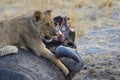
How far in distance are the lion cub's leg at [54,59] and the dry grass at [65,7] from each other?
6.42 metres

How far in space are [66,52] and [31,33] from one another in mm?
624

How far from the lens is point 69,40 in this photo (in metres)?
6.75

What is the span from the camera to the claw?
6.07 meters

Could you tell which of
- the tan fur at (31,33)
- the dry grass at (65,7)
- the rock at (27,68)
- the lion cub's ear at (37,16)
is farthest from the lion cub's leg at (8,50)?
the dry grass at (65,7)

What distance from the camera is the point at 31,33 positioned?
6457 millimetres

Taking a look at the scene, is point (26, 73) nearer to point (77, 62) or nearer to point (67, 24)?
point (77, 62)

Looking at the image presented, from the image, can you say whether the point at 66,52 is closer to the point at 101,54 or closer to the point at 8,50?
the point at 8,50

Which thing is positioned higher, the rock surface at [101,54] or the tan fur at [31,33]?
the tan fur at [31,33]

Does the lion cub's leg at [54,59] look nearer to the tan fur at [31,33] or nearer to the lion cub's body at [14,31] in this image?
the tan fur at [31,33]

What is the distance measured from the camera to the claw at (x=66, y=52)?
6070 mm

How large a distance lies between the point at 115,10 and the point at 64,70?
7.95 meters

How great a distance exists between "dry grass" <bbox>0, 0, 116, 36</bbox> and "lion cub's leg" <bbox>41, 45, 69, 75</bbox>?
21.1 ft

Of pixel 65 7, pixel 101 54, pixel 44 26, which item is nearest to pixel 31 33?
pixel 44 26

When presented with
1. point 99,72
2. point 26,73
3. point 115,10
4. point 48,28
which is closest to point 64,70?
point 48,28
